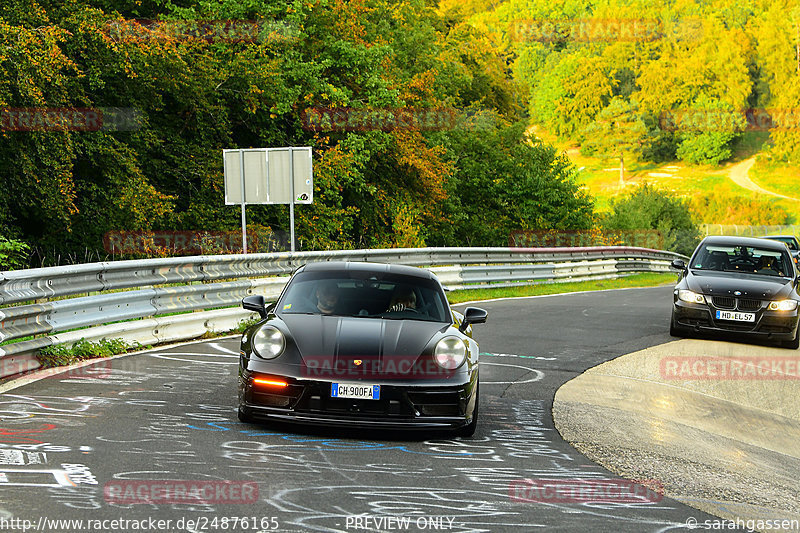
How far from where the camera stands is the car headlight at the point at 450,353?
7121 millimetres

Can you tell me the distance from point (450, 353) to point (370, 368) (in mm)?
665

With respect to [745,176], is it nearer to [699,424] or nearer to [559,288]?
[559,288]

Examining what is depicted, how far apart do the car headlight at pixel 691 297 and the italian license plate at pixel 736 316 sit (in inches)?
12.5

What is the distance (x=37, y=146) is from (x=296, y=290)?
1522cm

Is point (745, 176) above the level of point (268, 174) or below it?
below

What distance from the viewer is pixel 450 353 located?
7.21 meters

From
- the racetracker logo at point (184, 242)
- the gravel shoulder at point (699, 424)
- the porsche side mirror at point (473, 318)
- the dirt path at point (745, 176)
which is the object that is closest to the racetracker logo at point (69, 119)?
the racetracker logo at point (184, 242)

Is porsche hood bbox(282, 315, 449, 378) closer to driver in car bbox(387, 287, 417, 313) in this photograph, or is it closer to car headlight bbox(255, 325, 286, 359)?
car headlight bbox(255, 325, 286, 359)

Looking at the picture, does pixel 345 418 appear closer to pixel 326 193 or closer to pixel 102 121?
pixel 102 121

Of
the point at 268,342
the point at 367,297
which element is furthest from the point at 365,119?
the point at 268,342

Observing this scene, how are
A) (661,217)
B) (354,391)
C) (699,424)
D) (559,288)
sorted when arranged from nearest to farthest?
(354,391), (699,424), (559,288), (661,217)

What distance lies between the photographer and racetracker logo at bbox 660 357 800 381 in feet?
37.7

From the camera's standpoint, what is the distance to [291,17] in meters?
30.1

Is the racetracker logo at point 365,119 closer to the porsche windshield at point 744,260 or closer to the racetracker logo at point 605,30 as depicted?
the porsche windshield at point 744,260
